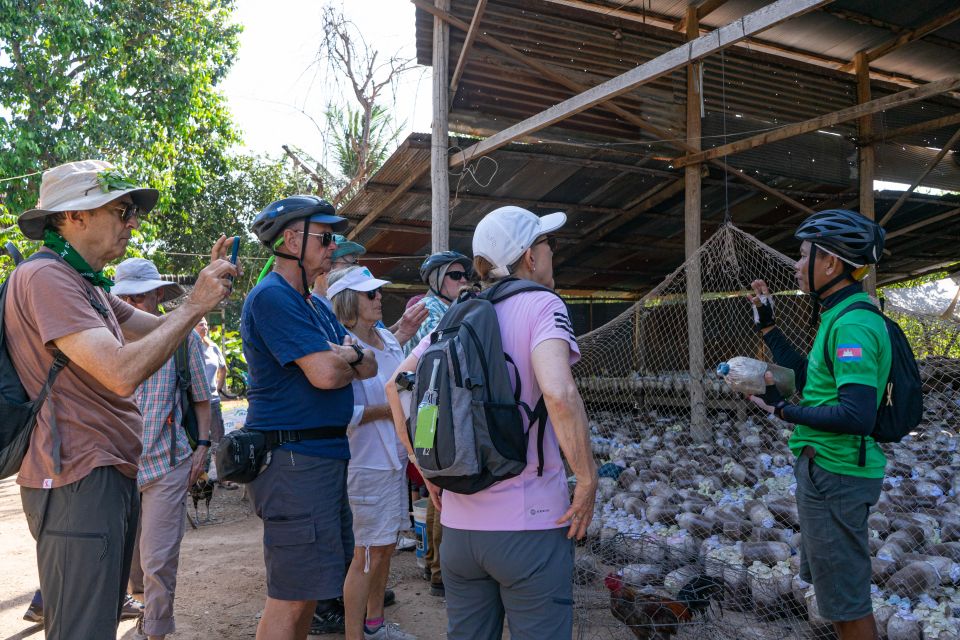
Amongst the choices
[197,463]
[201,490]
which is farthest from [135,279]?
[201,490]

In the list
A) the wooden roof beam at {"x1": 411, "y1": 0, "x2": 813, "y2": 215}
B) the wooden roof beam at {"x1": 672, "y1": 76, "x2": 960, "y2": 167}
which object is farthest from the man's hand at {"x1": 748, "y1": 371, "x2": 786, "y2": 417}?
the wooden roof beam at {"x1": 411, "y1": 0, "x2": 813, "y2": 215}

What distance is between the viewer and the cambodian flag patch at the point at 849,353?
2.42 m

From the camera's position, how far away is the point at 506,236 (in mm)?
2223

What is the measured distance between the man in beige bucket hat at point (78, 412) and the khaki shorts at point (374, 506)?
4.59 feet

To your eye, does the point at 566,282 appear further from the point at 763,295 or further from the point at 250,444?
the point at 250,444

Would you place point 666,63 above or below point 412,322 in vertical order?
above

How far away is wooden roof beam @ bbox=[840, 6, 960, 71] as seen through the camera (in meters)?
7.49

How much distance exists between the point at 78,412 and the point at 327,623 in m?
2.28

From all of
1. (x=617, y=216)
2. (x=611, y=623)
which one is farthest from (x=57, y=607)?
(x=617, y=216)

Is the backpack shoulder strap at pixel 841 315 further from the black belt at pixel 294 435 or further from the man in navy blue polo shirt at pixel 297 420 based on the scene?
the black belt at pixel 294 435

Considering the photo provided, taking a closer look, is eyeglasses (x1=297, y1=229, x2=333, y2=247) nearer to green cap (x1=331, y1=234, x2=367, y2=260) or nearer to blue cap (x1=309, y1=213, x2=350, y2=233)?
blue cap (x1=309, y1=213, x2=350, y2=233)

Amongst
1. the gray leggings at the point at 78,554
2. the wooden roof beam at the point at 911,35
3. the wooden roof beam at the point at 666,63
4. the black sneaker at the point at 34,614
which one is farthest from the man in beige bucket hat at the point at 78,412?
the wooden roof beam at the point at 911,35

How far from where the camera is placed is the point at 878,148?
361 inches

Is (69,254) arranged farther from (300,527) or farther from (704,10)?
(704,10)
